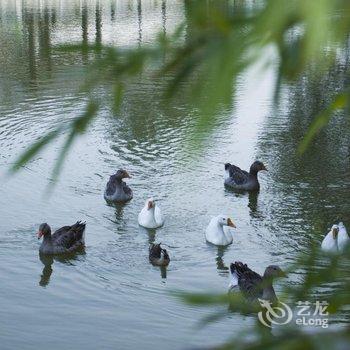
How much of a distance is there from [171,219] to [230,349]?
37.3ft

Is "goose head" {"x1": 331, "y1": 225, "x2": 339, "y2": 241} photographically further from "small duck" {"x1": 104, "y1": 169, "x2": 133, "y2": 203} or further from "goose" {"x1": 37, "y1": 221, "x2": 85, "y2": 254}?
"small duck" {"x1": 104, "y1": 169, "x2": 133, "y2": 203}

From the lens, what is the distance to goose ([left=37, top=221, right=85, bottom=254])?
11969 mm

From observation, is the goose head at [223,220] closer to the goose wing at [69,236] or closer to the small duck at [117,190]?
the goose wing at [69,236]

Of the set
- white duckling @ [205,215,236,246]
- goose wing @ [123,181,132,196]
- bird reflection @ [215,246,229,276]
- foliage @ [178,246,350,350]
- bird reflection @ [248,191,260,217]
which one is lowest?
bird reflection @ [248,191,260,217]

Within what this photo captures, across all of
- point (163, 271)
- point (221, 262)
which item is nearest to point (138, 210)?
point (221, 262)

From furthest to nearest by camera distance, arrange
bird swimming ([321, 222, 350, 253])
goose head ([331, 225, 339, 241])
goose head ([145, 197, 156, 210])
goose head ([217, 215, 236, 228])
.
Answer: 1. goose head ([145, 197, 156, 210])
2. goose head ([217, 215, 236, 228])
3. goose head ([331, 225, 339, 241])
4. bird swimming ([321, 222, 350, 253])

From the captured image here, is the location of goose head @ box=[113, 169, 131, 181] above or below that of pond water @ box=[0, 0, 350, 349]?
above

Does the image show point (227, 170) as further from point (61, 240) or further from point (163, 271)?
point (163, 271)

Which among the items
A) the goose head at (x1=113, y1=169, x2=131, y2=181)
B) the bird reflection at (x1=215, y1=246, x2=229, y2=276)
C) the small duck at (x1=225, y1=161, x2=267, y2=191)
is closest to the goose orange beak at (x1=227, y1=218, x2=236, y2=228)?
the bird reflection at (x1=215, y1=246, x2=229, y2=276)

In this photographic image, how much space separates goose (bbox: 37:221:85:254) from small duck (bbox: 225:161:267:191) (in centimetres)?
360

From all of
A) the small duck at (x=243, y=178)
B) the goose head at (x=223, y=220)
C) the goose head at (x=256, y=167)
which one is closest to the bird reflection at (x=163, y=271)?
the goose head at (x=223, y=220)

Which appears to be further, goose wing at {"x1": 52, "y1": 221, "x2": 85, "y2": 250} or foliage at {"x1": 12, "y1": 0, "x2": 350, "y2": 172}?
goose wing at {"x1": 52, "y1": 221, "x2": 85, "y2": 250}

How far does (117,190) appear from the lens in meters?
13.8

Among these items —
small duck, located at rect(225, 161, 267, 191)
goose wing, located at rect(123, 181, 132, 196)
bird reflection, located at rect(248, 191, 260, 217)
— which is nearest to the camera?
bird reflection, located at rect(248, 191, 260, 217)
